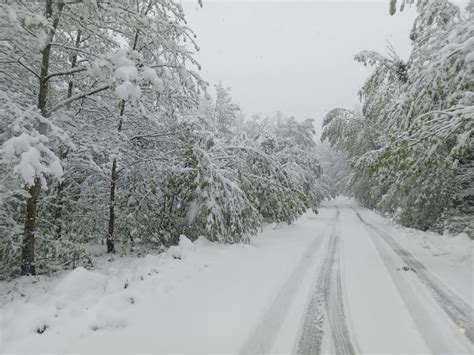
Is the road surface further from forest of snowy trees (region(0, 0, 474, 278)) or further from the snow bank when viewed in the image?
forest of snowy trees (region(0, 0, 474, 278))

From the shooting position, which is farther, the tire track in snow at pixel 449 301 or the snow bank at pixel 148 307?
the tire track in snow at pixel 449 301

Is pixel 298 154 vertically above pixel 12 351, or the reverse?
pixel 298 154

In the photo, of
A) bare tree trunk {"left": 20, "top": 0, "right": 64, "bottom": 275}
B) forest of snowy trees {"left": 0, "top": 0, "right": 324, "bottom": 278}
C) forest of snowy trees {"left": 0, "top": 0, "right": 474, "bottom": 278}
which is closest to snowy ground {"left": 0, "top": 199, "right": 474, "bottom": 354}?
bare tree trunk {"left": 20, "top": 0, "right": 64, "bottom": 275}

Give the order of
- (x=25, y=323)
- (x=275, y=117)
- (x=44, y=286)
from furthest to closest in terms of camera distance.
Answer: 1. (x=275, y=117)
2. (x=44, y=286)
3. (x=25, y=323)

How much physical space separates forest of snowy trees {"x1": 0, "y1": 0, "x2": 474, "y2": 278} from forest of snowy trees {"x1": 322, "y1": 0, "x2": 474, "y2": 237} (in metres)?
0.05

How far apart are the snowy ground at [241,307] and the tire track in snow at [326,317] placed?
0.05 feet

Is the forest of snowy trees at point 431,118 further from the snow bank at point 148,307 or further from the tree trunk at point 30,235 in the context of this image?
the tree trunk at point 30,235

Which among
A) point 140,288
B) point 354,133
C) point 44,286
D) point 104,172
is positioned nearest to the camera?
point 140,288

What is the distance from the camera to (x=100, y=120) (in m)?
8.98

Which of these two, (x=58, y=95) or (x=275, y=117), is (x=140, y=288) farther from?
(x=275, y=117)

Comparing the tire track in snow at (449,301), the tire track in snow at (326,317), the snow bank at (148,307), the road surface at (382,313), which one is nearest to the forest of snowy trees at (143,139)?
the snow bank at (148,307)

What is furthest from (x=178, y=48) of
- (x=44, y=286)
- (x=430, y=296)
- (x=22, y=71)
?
(x=430, y=296)

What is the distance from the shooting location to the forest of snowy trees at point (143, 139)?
5.59 metres

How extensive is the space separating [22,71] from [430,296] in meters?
8.92
